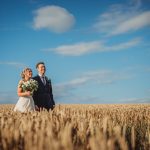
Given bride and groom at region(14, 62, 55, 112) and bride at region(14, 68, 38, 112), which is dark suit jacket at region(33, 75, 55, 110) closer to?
bride and groom at region(14, 62, 55, 112)

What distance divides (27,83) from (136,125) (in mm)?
3636

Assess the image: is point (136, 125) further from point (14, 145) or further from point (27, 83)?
point (14, 145)

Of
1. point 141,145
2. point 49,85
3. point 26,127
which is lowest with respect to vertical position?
point 141,145

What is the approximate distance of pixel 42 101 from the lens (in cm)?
1096

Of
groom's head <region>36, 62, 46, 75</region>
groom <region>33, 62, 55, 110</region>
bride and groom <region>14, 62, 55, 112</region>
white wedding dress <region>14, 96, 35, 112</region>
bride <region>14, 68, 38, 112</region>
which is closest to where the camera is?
groom's head <region>36, 62, 46, 75</region>

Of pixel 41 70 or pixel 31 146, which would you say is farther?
pixel 41 70

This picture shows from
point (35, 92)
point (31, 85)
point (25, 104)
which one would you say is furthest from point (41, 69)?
point (25, 104)

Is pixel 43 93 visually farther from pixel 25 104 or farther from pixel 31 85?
pixel 25 104

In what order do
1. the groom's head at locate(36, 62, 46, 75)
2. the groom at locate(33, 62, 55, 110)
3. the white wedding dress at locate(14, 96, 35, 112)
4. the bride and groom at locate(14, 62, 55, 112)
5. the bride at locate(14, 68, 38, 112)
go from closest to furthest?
1. the groom's head at locate(36, 62, 46, 75)
2. the bride at locate(14, 68, 38, 112)
3. the bride and groom at locate(14, 62, 55, 112)
4. the groom at locate(33, 62, 55, 110)
5. the white wedding dress at locate(14, 96, 35, 112)

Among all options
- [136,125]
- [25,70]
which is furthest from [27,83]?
[136,125]

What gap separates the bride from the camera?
420 inches

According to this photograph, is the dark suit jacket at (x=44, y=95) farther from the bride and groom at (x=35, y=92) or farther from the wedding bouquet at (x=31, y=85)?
the wedding bouquet at (x=31, y=85)

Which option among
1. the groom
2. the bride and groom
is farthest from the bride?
the groom

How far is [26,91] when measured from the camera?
10906mm
